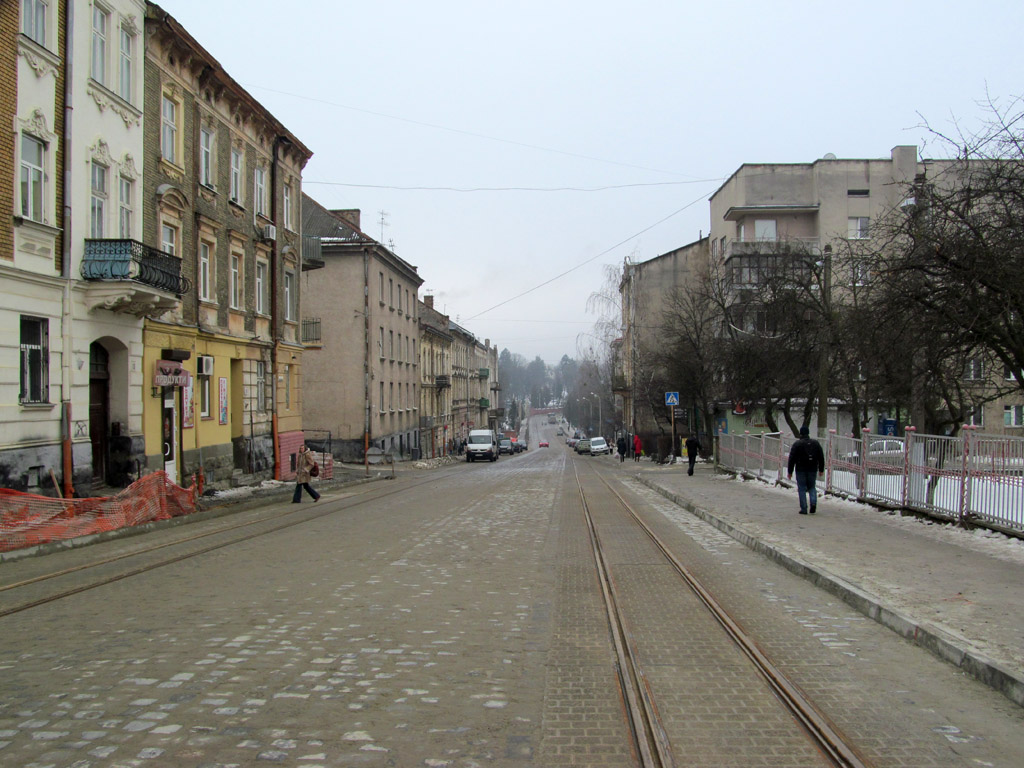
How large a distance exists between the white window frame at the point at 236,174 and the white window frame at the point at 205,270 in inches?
90.1

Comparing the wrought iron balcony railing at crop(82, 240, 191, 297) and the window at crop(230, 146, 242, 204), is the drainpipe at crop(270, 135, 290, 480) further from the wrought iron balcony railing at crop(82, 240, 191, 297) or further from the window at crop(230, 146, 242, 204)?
the wrought iron balcony railing at crop(82, 240, 191, 297)

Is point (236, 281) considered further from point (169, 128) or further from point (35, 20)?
point (35, 20)

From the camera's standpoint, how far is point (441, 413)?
212 ft

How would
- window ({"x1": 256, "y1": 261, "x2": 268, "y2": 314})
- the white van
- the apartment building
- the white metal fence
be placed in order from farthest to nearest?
1. the white van
2. window ({"x1": 256, "y1": 261, "x2": 268, "y2": 314})
3. the apartment building
4. the white metal fence

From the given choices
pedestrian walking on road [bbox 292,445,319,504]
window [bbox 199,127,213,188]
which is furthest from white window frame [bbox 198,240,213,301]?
pedestrian walking on road [bbox 292,445,319,504]

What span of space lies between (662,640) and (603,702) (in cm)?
166

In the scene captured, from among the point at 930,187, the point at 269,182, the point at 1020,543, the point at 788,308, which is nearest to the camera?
the point at 1020,543

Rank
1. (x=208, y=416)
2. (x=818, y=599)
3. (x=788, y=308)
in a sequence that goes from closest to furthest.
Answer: (x=818, y=599)
(x=208, y=416)
(x=788, y=308)

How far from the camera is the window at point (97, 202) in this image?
53.3 ft

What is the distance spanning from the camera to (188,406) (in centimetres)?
2064

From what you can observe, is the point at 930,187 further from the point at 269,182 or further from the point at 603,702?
the point at 269,182

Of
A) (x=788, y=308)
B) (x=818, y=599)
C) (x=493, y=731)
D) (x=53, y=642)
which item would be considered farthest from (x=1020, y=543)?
(x=788, y=308)

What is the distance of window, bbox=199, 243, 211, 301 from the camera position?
21.8 m

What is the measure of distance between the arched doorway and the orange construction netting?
2.82 meters
